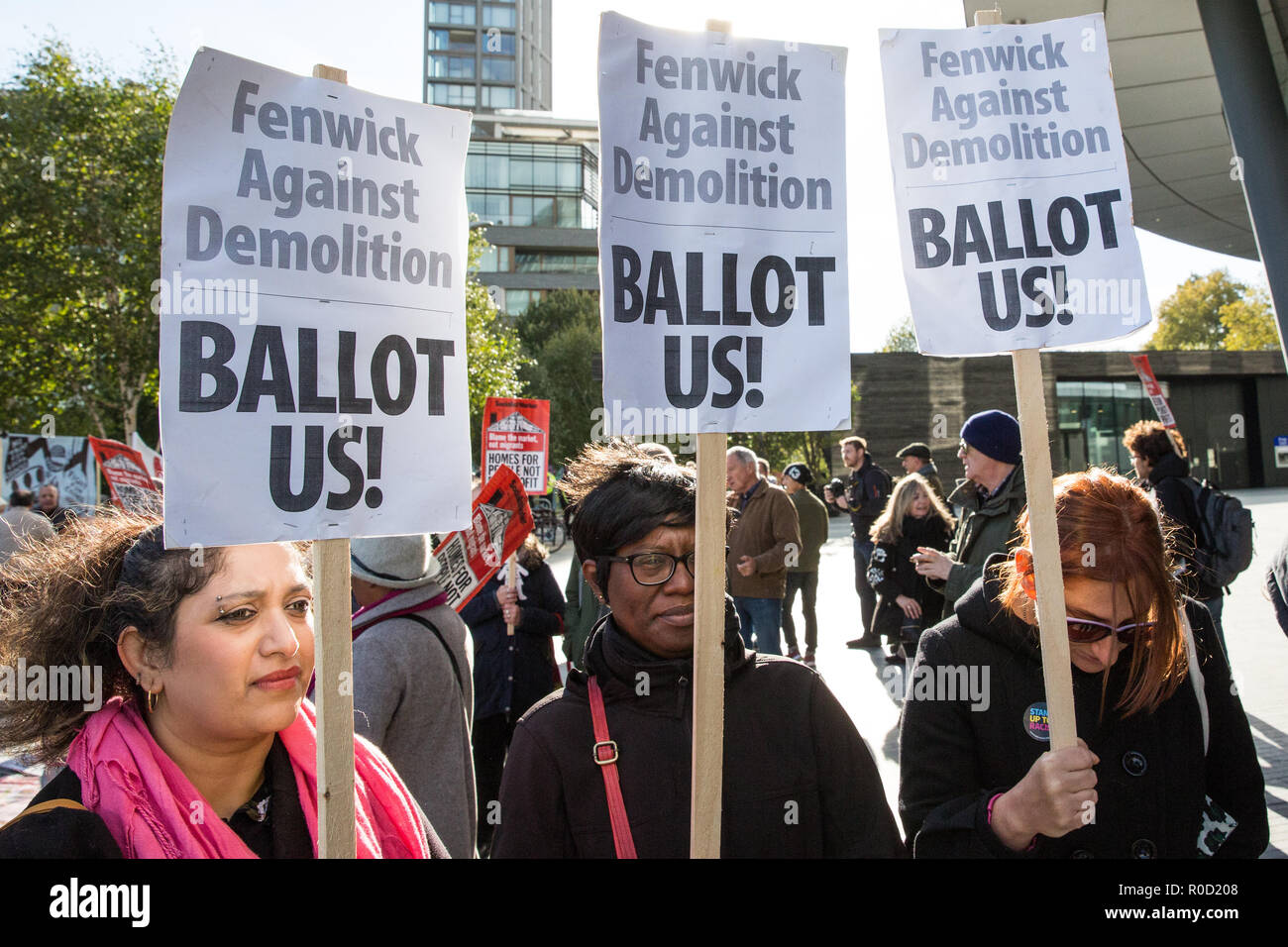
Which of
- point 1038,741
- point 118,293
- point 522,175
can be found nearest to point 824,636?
point 1038,741

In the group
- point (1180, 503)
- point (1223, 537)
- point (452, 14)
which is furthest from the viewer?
point (452, 14)

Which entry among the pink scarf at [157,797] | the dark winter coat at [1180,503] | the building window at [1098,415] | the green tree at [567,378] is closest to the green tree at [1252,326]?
the building window at [1098,415]

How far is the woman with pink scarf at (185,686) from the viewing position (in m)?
1.78

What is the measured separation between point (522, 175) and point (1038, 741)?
6479 cm

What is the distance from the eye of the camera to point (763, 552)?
27.4 feet

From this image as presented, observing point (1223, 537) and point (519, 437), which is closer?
point (1223, 537)

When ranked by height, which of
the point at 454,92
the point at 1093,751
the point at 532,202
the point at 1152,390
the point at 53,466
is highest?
the point at 454,92

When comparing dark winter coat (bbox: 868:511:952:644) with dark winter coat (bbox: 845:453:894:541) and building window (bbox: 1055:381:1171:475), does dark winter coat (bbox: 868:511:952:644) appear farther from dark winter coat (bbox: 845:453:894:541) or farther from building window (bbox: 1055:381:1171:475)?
building window (bbox: 1055:381:1171:475)

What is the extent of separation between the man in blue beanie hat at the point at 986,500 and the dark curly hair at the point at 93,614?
356 cm

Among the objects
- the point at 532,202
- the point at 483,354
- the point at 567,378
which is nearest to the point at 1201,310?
the point at 532,202

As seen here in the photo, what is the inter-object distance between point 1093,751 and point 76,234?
22348mm

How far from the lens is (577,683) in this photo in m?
2.02

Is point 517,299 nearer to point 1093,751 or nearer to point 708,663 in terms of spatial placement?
point 1093,751
